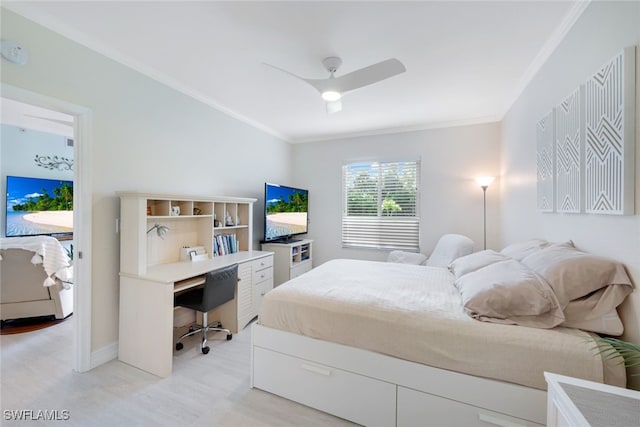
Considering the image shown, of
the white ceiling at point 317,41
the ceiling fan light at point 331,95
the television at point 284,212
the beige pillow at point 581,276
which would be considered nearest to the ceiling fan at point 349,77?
the ceiling fan light at point 331,95

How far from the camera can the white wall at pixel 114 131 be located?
6.03 feet

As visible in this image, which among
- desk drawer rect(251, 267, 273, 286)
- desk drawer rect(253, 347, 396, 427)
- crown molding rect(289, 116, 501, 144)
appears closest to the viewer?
desk drawer rect(253, 347, 396, 427)

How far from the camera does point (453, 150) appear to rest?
380 centimetres

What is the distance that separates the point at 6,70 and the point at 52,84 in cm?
23

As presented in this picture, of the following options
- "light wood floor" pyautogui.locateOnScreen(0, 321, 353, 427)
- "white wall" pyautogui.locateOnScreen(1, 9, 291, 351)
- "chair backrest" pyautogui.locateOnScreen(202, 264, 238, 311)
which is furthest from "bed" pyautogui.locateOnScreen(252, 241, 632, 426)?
"white wall" pyautogui.locateOnScreen(1, 9, 291, 351)

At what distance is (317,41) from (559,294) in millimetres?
2296

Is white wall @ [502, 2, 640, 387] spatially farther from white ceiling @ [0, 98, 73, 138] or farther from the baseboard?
white ceiling @ [0, 98, 73, 138]

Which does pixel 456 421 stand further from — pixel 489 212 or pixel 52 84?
pixel 52 84

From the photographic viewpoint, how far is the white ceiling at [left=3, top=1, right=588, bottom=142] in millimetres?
1678

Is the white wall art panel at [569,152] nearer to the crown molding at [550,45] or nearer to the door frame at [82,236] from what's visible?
the crown molding at [550,45]

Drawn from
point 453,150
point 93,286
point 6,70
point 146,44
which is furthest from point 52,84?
point 453,150

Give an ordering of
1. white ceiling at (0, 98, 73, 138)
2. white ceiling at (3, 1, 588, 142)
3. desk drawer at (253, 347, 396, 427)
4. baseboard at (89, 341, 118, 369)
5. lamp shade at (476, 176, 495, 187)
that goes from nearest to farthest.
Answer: desk drawer at (253, 347, 396, 427) → white ceiling at (3, 1, 588, 142) → baseboard at (89, 341, 118, 369) → white ceiling at (0, 98, 73, 138) → lamp shade at (476, 176, 495, 187)

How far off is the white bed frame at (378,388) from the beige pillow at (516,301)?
1.06 ft

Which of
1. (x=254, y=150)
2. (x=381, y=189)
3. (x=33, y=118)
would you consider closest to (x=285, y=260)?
(x=254, y=150)
